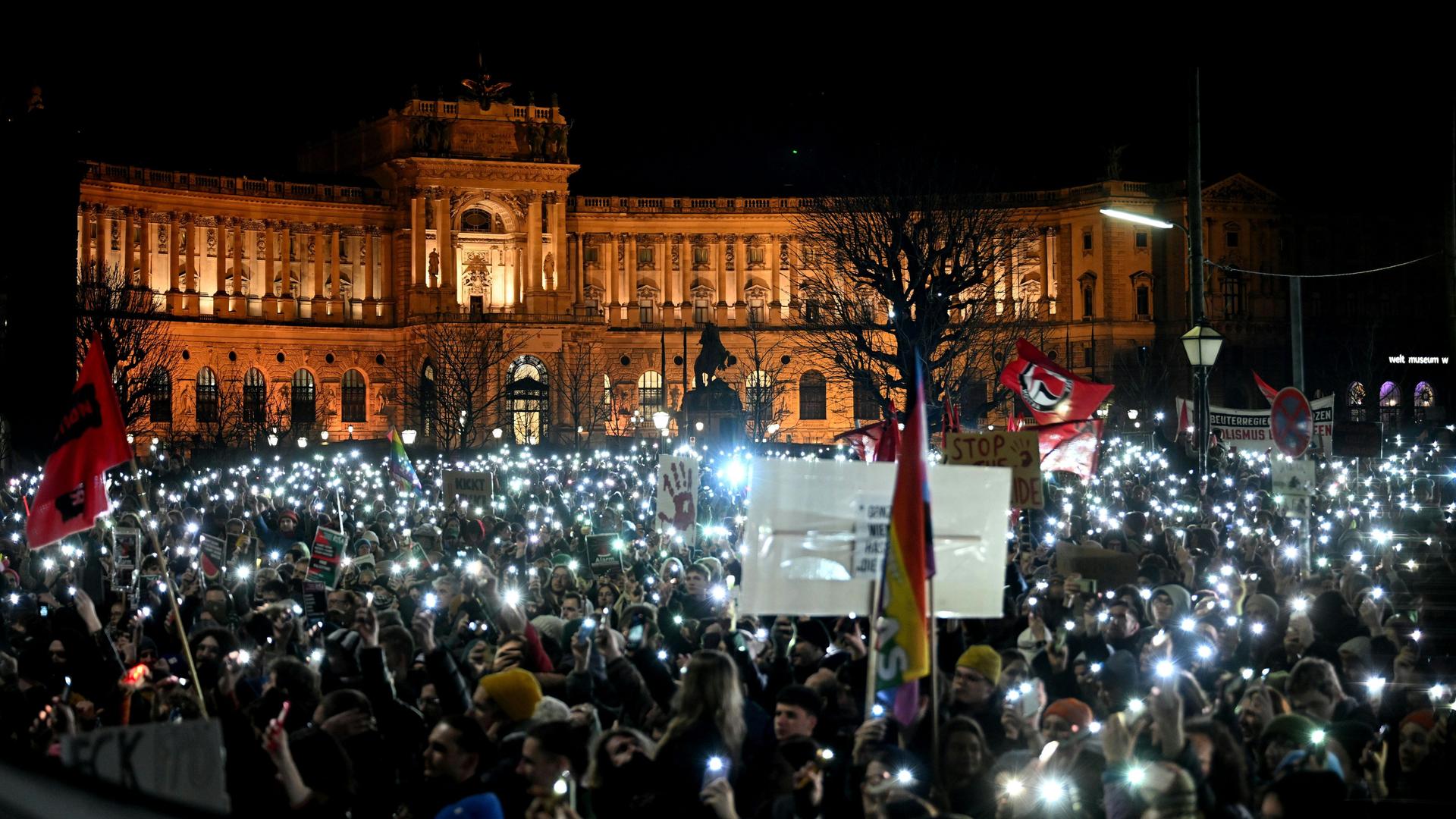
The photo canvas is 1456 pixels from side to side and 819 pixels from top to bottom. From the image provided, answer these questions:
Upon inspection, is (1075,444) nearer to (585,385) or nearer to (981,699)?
(981,699)

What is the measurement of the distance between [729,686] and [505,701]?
1.36m

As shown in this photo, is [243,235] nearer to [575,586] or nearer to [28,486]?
[28,486]

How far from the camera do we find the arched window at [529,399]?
286 ft

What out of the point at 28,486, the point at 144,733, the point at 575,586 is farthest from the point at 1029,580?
the point at 28,486

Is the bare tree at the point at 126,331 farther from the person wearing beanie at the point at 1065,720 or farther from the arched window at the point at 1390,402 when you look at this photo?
the arched window at the point at 1390,402

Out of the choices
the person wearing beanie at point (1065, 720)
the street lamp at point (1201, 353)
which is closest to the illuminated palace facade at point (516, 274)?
the street lamp at point (1201, 353)

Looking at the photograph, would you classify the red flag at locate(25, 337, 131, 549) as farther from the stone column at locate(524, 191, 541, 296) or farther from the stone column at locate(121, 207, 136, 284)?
the stone column at locate(524, 191, 541, 296)

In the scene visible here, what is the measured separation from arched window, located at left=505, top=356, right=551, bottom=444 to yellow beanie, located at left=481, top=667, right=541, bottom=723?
78.4 meters

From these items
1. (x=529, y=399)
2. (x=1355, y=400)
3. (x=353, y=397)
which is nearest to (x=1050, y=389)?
(x=529, y=399)

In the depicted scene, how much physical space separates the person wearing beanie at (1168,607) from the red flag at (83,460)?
276 inches

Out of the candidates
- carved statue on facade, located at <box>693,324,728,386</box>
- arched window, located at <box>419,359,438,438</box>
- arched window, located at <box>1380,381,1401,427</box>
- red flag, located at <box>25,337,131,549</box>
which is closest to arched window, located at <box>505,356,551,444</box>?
arched window, located at <box>419,359,438,438</box>

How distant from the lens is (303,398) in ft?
294

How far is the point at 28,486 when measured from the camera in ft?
82.8

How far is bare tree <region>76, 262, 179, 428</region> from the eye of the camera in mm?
61562
